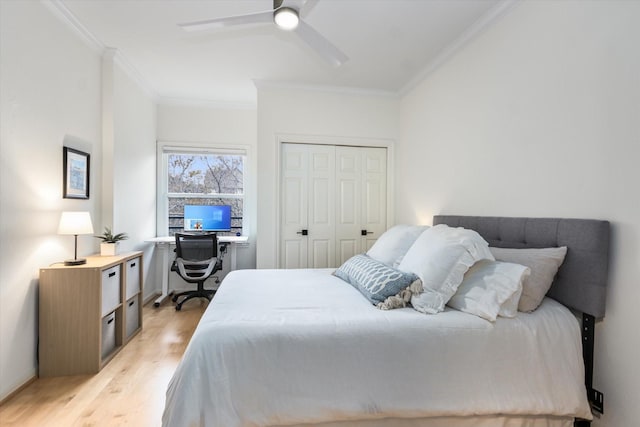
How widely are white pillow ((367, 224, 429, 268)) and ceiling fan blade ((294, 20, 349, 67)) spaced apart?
54.3 inches

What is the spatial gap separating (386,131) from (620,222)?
8.61 feet

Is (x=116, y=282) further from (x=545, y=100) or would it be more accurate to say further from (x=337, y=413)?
(x=545, y=100)

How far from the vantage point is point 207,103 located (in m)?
4.21

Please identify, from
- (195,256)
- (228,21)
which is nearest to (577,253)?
(228,21)

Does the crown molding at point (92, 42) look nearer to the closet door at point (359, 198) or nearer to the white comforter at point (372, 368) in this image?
the closet door at point (359, 198)

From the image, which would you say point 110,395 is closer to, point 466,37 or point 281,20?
point 281,20

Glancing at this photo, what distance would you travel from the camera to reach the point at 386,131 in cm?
372

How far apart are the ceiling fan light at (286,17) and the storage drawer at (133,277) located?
233cm

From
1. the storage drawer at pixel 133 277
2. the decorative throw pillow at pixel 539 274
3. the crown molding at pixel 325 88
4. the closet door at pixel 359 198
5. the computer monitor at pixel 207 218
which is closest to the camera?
the decorative throw pillow at pixel 539 274

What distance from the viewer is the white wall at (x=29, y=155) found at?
5.98 ft

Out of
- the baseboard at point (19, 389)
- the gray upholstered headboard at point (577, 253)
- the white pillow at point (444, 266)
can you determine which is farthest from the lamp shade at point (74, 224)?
the gray upholstered headboard at point (577, 253)

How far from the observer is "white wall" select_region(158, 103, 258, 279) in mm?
4184

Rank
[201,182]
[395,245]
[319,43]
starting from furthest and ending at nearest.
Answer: [201,182], [395,245], [319,43]

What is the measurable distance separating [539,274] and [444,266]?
1.54 ft
